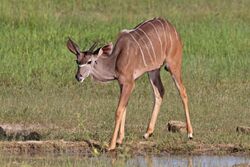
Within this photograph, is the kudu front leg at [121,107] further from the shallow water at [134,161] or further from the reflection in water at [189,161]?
the reflection in water at [189,161]

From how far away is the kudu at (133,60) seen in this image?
9.80m

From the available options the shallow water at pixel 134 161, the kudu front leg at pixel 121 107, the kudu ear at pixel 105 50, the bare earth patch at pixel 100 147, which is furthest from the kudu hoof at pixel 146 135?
the kudu ear at pixel 105 50

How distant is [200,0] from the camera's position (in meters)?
20.1

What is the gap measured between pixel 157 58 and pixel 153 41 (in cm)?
19

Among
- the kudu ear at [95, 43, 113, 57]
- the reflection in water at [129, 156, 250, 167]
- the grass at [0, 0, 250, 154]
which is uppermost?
the kudu ear at [95, 43, 113, 57]

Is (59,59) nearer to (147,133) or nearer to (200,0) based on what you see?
(147,133)

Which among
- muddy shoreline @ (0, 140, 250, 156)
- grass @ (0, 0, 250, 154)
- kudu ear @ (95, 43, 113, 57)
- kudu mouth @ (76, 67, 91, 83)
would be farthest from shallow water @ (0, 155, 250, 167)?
kudu ear @ (95, 43, 113, 57)

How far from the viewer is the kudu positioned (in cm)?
980

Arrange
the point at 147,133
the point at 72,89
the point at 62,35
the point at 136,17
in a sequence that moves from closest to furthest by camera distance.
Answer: the point at 147,133
the point at 72,89
the point at 62,35
the point at 136,17

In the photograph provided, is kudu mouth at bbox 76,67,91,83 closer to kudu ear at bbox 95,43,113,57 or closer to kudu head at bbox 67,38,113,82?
kudu head at bbox 67,38,113,82

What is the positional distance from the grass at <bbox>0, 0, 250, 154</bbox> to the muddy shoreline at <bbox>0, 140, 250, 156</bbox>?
162mm

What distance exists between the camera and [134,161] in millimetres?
9289

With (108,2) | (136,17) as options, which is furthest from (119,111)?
(108,2)

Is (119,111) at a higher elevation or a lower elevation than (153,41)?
lower
